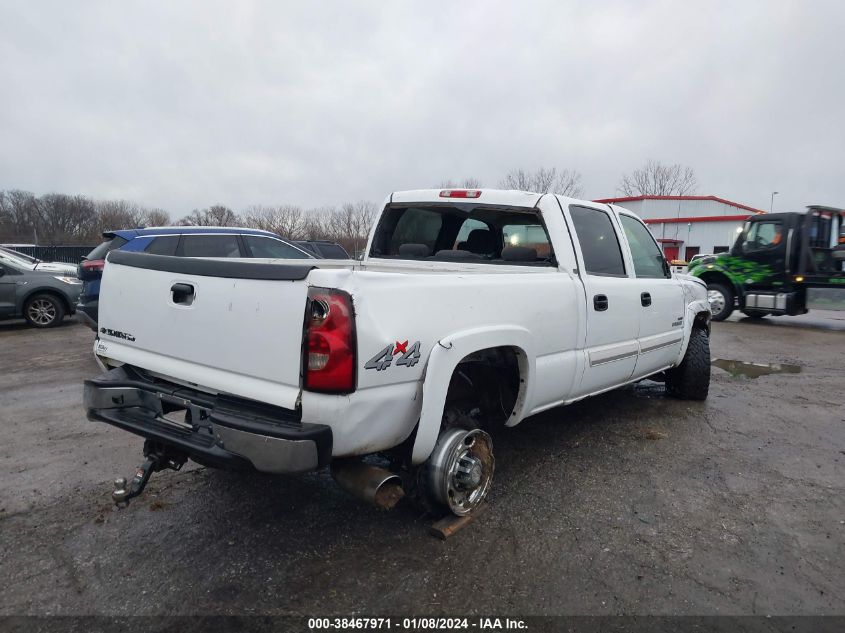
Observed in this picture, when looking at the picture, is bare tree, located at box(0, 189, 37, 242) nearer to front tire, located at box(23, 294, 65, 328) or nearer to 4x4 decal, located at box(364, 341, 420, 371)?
front tire, located at box(23, 294, 65, 328)

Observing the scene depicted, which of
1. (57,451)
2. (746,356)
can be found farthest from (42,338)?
(746,356)

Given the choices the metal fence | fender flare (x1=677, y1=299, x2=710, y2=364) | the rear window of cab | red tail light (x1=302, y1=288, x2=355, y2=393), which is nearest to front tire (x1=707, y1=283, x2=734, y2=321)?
fender flare (x1=677, y1=299, x2=710, y2=364)

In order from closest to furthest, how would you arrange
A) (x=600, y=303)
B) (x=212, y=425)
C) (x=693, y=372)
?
1. (x=212, y=425)
2. (x=600, y=303)
3. (x=693, y=372)

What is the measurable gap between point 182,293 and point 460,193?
2.30 meters

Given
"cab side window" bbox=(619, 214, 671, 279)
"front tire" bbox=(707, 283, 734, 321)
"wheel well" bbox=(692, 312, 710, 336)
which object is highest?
"cab side window" bbox=(619, 214, 671, 279)

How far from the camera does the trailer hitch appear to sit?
2680 mm

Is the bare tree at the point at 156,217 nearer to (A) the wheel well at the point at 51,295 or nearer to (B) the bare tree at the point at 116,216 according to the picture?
(B) the bare tree at the point at 116,216

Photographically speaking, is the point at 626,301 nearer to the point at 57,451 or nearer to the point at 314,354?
the point at 314,354

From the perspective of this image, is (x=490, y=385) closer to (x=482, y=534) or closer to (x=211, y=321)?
(x=482, y=534)

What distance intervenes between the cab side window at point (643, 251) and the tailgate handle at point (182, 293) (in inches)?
132

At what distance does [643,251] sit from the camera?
4.70 m

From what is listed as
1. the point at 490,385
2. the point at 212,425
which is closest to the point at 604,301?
the point at 490,385

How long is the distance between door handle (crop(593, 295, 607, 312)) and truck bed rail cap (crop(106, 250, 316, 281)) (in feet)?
6.77

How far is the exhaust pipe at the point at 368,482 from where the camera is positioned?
246cm
